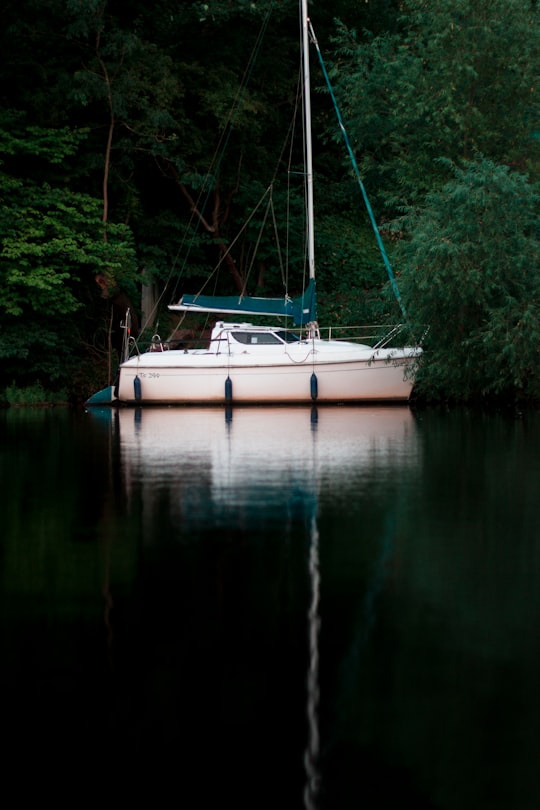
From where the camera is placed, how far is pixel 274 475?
13734 mm

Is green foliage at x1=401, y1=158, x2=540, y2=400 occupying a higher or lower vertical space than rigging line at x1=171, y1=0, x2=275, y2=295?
lower

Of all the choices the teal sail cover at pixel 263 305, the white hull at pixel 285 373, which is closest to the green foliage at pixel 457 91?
the teal sail cover at pixel 263 305

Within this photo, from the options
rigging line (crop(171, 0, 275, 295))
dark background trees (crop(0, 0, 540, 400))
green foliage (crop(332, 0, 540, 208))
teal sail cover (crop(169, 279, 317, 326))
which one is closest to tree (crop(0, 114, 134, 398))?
dark background trees (crop(0, 0, 540, 400))

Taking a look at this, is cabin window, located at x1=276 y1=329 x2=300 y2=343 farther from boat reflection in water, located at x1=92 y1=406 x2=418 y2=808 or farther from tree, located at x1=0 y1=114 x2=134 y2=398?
boat reflection in water, located at x1=92 y1=406 x2=418 y2=808

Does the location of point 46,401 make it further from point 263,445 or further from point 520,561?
point 520,561

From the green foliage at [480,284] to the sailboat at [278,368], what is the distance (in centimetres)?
194

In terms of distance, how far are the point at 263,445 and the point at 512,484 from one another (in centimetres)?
586

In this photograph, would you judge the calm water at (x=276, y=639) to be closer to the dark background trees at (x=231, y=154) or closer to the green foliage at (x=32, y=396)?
the dark background trees at (x=231, y=154)

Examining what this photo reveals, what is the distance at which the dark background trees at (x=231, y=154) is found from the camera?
31859 millimetres

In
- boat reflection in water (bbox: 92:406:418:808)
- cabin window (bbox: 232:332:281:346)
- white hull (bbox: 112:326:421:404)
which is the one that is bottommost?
boat reflection in water (bbox: 92:406:418:808)

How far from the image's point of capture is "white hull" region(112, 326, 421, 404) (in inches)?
1173

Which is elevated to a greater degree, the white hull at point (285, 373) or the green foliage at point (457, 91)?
the green foliage at point (457, 91)

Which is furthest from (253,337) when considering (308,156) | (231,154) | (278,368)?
(231,154)

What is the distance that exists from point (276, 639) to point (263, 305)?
25.2 m
